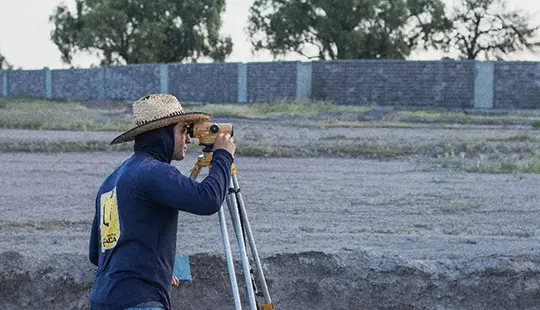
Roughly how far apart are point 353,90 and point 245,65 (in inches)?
175

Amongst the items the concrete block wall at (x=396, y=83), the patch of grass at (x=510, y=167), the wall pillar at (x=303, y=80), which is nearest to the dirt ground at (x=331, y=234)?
the patch of grass at (x=510, y=167)

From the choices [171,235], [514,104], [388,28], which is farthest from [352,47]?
[171,235]

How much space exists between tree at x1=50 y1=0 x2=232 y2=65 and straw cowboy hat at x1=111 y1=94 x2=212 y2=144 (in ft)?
177

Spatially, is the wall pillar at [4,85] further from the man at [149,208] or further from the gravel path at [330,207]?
the man at [149,208]

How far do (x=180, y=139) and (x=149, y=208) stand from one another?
0.33m

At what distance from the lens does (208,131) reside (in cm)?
403

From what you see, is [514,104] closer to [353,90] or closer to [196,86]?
[353,90]

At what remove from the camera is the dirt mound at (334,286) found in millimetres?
7383

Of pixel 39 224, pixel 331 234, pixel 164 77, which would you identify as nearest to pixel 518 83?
pixel 164 77

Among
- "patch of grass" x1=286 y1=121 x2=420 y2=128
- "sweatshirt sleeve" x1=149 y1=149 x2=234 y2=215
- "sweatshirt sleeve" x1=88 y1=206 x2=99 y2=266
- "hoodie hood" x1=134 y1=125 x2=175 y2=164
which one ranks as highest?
"hoodie hood" x1=134 y1=125 x2=175 y2=164

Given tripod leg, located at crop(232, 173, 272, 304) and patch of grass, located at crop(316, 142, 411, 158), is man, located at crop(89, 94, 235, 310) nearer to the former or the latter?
tripod leg, located at crop(232, 173, 272, 304)

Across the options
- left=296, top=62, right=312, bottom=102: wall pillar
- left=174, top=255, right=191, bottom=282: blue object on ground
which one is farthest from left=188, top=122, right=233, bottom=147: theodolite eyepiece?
left=296, top=62, right=312, bottom=102: wall pillar

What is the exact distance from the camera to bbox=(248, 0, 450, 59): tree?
49531 millimetres

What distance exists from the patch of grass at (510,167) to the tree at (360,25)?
108 ft
